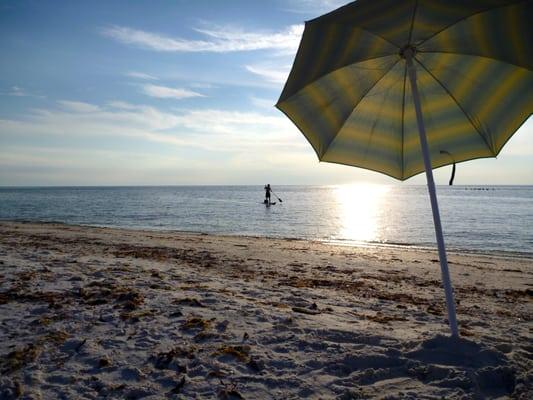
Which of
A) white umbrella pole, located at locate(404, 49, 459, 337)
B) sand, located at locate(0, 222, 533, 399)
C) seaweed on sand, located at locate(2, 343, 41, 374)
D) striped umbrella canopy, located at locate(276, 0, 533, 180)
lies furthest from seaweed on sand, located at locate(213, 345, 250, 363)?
striped umbrella canopy, located at locate(276, 0, 533, 180)

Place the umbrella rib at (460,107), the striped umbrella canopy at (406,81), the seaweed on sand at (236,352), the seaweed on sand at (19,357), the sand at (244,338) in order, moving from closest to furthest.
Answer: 1. the striped umbrella canopy at (406,81)
2. the sand at (244,338)
3. the seaweed on sand at (19,357)
4. the umbrella rib at (460,107)
5. the seaweed on sand at (236,352)

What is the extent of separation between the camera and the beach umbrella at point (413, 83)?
3162 millimetres

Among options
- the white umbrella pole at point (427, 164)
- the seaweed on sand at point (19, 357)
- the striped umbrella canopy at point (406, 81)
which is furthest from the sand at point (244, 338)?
the striped umbrella canopy at point (406, 81)

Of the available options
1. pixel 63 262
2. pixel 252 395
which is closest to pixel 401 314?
A: pixel 252 395

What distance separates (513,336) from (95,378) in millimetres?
5159

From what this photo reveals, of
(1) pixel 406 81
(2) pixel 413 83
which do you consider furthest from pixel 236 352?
(1) pixel 406 81

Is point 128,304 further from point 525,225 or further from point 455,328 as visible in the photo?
point 525,225

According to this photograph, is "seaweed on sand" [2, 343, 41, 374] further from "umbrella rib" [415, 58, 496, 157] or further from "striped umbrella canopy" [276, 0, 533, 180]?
"umbrella rib" [415, 58, 496, 157]

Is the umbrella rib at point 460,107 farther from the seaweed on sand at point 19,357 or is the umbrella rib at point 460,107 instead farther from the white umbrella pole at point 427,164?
the seaweed on sand at point 19,357

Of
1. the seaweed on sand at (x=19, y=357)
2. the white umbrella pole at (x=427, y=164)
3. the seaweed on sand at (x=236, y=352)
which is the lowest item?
the seaweed on sand at (x=19, y=357)

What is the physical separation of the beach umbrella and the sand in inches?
32.5

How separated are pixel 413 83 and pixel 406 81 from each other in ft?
1.26

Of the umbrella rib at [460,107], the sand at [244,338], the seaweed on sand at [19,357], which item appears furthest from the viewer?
the umbrella rib at [460,107]

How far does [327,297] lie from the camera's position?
6766mm
